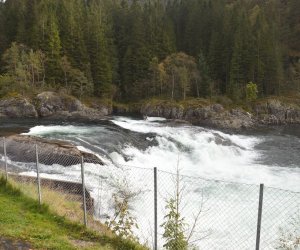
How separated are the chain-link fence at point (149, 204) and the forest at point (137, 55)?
32.9 meters

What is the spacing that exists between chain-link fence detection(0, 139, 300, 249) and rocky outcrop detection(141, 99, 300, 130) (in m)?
26.3

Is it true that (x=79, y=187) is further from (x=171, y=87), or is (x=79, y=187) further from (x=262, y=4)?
(x=262, y=4)

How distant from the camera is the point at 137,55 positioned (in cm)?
6294

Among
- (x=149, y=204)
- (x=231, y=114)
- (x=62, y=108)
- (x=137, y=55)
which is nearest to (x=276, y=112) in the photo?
(x=231, y=114)

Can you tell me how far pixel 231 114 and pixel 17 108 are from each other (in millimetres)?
27605

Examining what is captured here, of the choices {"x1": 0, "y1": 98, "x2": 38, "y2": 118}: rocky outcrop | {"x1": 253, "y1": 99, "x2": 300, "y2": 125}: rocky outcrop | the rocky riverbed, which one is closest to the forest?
{"x1": 0, "y1": 98, "x2": 38, "y2": 118}: rocky outcrop

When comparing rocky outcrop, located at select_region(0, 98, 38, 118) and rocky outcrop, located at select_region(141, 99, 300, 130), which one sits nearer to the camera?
rocky outcrop, located at select_region(0, 98, 38, 118)

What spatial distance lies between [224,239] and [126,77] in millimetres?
51095

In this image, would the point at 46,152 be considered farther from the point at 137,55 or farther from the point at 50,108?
the point at 137,55

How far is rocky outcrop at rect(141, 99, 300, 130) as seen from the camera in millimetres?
48750

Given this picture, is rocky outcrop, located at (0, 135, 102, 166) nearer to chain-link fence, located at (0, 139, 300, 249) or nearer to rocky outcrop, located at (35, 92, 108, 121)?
chain-link fence, located at (0, 139, 300, 249)

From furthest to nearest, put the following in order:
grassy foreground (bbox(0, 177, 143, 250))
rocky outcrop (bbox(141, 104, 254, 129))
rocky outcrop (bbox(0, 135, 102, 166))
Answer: rocky outcrop (bbox(141, 104, 254, 129)) → rocky outcrop (bbox(0, 135, 102, 166)) → grassy foreground (bbox(0, 177, 143, 250))

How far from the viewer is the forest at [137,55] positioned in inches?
2224

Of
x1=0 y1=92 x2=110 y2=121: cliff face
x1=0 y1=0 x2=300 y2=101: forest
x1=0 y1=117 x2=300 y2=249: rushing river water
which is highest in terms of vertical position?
x1=0 y1=0 x2=300 y2=101: forest
